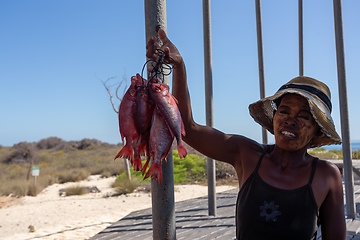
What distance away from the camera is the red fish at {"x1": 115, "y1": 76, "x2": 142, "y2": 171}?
4.09 feet

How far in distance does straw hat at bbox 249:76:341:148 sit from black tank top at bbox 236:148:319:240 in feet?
0.84

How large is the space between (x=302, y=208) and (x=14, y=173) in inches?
765

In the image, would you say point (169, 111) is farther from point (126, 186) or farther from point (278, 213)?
point (126, 186)

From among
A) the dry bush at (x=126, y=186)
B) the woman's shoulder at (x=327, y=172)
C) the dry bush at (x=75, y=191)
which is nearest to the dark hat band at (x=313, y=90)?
the woman's shoulder at (x=327, y=172)

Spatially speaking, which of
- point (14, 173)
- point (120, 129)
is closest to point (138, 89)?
point (120, 129)

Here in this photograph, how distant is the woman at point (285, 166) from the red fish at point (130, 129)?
22cm

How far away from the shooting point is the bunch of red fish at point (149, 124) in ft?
4.02

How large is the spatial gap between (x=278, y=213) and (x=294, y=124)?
0.38m

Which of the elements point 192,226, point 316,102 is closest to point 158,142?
point 316,102

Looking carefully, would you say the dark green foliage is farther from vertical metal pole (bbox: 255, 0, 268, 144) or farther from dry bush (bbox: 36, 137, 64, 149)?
vertical metal pole (bbox: 255, 0, 268, 144)

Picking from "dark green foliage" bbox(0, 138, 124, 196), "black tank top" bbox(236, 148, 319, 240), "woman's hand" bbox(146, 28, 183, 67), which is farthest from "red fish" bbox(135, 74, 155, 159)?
"dark green foliage" bbox(0, 138, 124, 196)

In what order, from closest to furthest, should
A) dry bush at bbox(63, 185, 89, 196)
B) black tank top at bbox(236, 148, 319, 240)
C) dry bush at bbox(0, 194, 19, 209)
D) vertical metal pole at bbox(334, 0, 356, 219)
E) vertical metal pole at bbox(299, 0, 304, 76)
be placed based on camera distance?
black tank top at bbox(236, 148, 319, 240)
vertical metal pole at bbox(334, 0, 356, 219)
vertical metal pole at bbox(299, 0, 304, 76)
dry bush at bbox(0, 194, 19, 209)
dry bush at bbox(63, 185, 89, 196)

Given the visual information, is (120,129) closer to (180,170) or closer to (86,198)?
(86,198)

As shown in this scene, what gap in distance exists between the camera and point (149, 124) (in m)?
1.31
